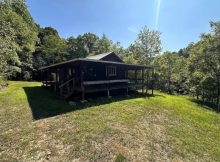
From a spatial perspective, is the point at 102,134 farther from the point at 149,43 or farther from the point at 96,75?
the point at 149,43

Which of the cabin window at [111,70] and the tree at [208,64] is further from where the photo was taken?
the tree at [208,64]

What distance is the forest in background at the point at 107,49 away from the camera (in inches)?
522

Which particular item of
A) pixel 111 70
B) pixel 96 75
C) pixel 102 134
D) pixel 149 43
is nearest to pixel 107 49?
pixel 149 43

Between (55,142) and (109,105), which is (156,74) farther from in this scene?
(55,142)

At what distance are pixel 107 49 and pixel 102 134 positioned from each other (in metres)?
46.5

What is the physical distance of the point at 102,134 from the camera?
986cm

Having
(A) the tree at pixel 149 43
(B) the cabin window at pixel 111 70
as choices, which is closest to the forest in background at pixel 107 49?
(A) the tree at pixel 149 43

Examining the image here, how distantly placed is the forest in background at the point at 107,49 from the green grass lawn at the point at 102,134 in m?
4.56

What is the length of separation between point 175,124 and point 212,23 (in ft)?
63.2

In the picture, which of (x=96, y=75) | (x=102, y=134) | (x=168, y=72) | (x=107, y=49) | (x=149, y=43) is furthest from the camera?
(x=107, y=49)

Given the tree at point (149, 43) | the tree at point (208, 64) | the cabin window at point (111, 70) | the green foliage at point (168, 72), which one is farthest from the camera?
the tree at point (149, 43)

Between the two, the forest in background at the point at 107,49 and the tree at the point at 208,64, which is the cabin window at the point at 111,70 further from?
the tree at the point at 208,64

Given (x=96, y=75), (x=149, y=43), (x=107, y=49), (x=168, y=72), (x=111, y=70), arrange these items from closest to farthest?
1. (x=96, y=75)
2. (x=111, y=70)
3. (x=168, y=72)
4. (x=149, y=43)
5. (x=107, y=49)

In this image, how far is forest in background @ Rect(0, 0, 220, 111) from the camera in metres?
13.2
